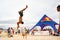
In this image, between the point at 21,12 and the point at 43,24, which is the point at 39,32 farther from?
the point at 21,12

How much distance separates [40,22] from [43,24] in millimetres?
472

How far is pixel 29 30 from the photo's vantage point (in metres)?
17.4

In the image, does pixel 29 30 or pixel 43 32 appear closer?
pixel 43 32

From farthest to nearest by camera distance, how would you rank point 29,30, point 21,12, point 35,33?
point 29,30
point 35,33
point 21,12

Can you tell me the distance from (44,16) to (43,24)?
2.70ft

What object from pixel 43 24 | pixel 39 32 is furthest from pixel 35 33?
pixel 43 24

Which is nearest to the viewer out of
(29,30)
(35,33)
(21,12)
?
(21,12)

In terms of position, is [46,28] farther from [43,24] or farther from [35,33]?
[35,33]

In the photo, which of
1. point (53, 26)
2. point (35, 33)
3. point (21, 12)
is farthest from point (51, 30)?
point (21, 12)

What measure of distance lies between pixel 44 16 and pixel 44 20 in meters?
0.39

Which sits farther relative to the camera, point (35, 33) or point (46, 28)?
point (46, 28)

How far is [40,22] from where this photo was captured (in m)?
16.8

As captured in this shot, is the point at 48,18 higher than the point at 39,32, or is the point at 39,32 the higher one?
the point at 48,18

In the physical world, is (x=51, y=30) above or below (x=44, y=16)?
below
